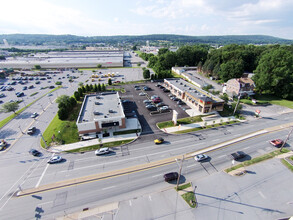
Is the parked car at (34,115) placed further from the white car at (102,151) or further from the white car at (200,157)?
the white car at (200,157)

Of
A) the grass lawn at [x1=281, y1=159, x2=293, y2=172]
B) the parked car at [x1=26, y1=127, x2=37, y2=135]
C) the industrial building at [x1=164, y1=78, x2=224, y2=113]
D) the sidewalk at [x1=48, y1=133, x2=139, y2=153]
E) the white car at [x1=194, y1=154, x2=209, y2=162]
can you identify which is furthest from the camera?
the industrial building at [x1=164, y1=78, x2=224, y2=113]

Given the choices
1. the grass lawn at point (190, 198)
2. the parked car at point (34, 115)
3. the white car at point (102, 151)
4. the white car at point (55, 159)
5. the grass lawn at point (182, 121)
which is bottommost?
the white car at point (55, 159)

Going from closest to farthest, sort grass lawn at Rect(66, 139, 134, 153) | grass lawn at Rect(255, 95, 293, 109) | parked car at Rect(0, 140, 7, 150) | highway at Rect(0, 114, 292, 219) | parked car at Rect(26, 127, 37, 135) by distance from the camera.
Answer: highway at Rect(0, 114, 292, 219) < grass lawn at Rect(66, 139, 134, 153) < parked car at Rect(0, 140, 7, 150) < parked car at Rect(26, 127, 37, 135) < grass lawn at Rect(255, 95, 293, 109)

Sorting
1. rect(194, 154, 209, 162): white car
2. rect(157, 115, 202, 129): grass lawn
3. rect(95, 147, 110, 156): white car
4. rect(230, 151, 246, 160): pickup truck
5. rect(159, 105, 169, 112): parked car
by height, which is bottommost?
rect(95, 147, 110, 156): white car

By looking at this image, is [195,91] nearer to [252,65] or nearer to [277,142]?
[277,142]

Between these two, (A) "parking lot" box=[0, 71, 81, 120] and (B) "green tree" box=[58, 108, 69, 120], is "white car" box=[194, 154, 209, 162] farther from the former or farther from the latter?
(A) "parking lot" box=[0, 71, 81, 120]

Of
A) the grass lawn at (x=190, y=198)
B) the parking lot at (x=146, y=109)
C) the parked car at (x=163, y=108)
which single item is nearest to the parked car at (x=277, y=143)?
the parking lot at (x=146, y=109)

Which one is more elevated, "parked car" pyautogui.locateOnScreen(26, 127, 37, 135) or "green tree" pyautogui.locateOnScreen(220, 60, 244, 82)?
"green tree" pyautogui.locateOnScreen(220, 60, 244, 82)

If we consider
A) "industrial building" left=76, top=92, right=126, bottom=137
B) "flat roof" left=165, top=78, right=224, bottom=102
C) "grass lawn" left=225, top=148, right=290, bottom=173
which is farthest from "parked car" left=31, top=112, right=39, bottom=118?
"grass lawn" left=225, top=148, right=290, bottom=173
